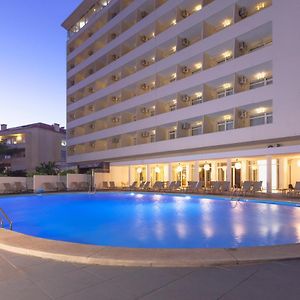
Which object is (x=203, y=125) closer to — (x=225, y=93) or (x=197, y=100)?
(x=225, y=93)

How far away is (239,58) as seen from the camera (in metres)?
24.8

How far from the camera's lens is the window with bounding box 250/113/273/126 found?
24478 millimetres

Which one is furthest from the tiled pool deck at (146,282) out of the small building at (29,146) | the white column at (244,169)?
the small building at (29,146)

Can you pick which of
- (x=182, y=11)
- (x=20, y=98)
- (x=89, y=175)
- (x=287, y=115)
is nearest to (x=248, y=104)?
(x=287, y=115)

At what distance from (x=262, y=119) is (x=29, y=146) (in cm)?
4177

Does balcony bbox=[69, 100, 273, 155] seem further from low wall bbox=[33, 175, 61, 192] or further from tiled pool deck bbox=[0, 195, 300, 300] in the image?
tiled pool deck bbox=[0, 195, 300, 300]

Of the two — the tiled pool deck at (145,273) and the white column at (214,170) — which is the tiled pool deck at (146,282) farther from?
the white column at (214,170)

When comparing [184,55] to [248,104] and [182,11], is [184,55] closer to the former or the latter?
[182,11]

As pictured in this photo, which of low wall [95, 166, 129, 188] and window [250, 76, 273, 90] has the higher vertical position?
window [250, 76, 273, 90]

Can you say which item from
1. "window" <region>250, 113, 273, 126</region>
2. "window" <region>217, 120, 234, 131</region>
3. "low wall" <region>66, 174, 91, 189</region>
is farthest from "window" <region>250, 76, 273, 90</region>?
"low wall" <region>66, 174, 91, 189</region>

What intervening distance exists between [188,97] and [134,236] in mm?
23253

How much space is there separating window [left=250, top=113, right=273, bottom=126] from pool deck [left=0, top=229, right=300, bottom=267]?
20276mm

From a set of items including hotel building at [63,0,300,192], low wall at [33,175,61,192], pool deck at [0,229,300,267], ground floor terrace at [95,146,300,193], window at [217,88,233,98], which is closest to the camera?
pool deck at [0,229,300,267]

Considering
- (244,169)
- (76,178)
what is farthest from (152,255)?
(76,178)
